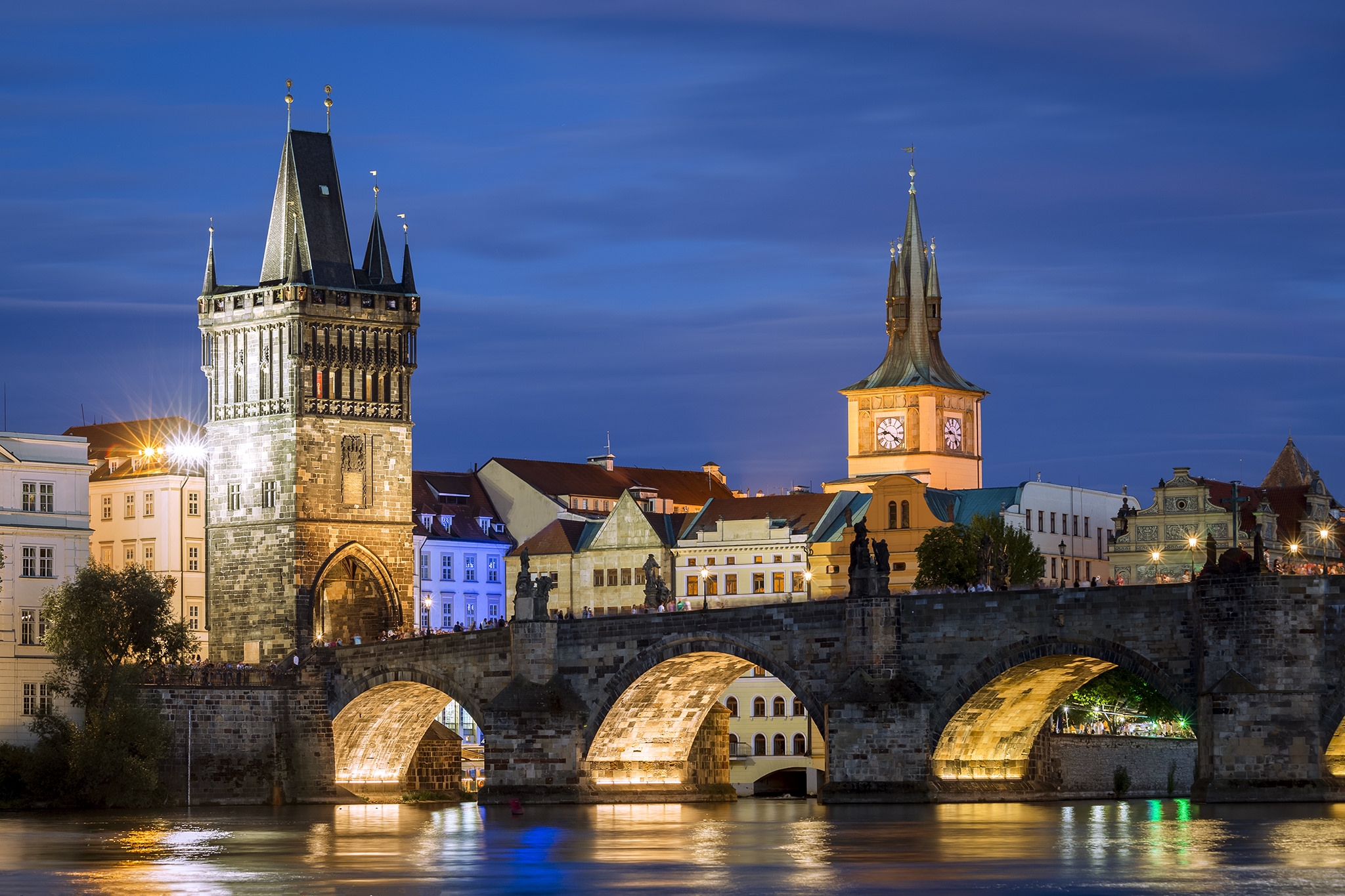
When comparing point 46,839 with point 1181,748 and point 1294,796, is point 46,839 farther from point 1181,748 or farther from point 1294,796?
point 1181,748

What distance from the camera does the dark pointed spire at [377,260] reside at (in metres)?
111

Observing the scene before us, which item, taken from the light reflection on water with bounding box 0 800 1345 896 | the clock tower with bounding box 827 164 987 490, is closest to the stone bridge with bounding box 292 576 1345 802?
the light reflection on water with bounding box 0 800 1345 896

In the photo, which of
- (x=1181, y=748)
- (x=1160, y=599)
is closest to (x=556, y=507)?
(x=1181, y=748)

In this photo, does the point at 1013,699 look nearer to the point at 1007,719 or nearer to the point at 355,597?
the point at 1007,719

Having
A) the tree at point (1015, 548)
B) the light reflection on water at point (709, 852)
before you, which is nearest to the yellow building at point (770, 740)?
the tree at point (1015, 548)

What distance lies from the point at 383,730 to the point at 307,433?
12.0 m

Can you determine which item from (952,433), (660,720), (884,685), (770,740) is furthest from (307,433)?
(952,433)

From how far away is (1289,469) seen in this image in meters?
158

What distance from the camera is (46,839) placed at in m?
71.1

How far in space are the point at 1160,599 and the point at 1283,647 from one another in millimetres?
4061

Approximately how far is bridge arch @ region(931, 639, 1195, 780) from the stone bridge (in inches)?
3.1

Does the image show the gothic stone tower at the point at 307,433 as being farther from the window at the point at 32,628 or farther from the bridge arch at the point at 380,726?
the window at the point at 32,628

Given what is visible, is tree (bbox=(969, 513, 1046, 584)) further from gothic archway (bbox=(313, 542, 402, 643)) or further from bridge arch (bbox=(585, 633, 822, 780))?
gothic archway (bbox=(313, 542, 402, 643))

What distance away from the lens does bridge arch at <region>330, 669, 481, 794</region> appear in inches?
3969
